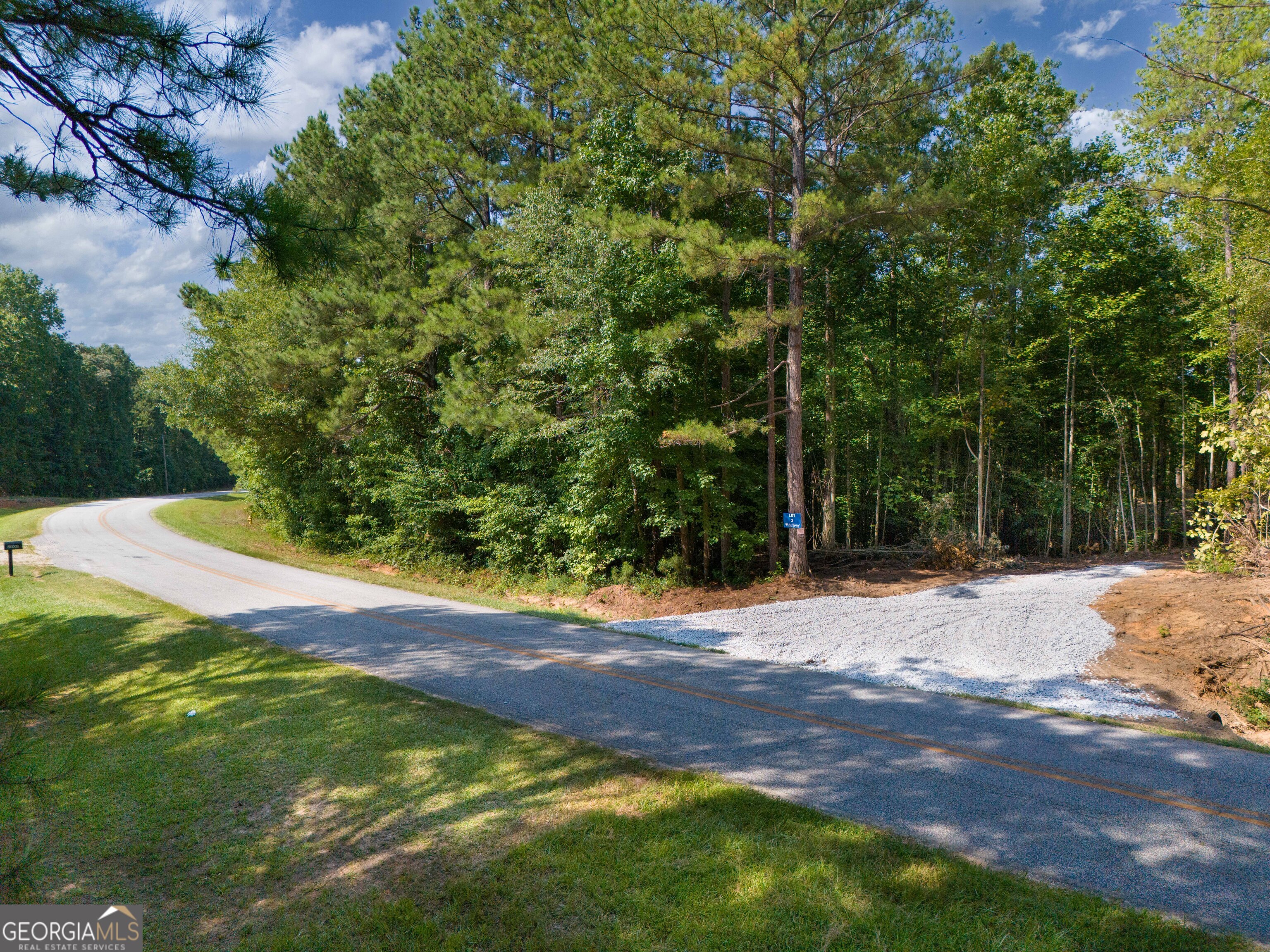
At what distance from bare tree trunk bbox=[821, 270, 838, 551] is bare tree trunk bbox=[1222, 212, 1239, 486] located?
7.96 metres

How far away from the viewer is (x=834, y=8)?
1116cm

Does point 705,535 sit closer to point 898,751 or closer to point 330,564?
point 898,751

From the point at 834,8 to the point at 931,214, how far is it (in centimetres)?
400

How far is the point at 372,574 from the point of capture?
53.1 feet

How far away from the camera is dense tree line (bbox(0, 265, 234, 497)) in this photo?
36.4m

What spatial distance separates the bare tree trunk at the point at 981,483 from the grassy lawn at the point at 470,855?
1280 centimetres

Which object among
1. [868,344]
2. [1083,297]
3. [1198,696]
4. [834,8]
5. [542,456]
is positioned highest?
[834,8]

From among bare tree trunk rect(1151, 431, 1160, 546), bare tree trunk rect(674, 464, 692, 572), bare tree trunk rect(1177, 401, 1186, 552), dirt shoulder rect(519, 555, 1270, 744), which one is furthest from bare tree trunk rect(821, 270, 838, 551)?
bare tree trunk rect(1151, 431, 1160, 546)

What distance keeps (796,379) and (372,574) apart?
37.5 ft

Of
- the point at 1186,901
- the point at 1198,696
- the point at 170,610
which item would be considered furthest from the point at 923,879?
the point at 170,610

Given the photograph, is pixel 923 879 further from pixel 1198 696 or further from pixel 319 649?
pixel 319 649

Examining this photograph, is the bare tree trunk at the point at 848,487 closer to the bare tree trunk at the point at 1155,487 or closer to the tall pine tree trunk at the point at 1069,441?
the tall pine tree trunk at the point at 1069,441

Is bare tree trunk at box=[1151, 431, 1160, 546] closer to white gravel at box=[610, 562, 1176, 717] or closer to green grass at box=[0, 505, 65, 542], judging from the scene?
white gravel at box=[610, 562, 1176, 717]

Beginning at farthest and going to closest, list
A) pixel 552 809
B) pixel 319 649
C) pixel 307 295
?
pixel 307 295
pixel 319 649
pixel 552 809
